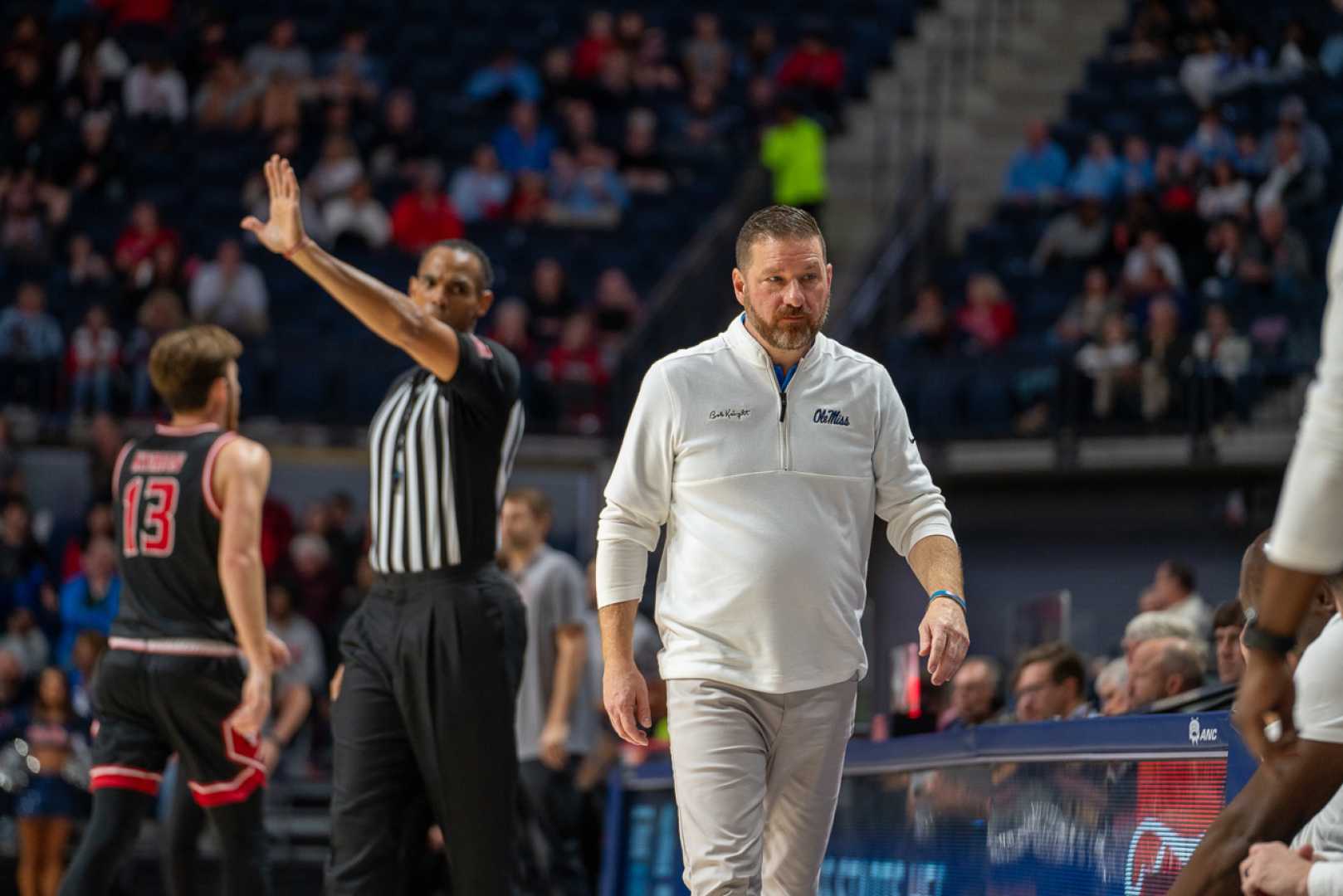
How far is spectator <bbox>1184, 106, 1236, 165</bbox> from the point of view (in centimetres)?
1435

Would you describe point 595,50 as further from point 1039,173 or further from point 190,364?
point 190,364

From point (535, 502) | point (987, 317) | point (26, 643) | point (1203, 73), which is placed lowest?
point (26, 643)

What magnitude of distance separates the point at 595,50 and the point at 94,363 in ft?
18.4

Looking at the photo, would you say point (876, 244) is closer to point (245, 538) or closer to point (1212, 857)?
point (245, 538)

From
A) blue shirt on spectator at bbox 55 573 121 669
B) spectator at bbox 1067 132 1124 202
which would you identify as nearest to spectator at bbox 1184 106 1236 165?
spectator at bbox 1067 132 1124 202

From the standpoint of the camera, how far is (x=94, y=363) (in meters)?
13.3

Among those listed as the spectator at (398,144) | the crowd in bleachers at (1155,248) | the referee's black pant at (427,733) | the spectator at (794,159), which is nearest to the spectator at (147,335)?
the spectator at (398,144)

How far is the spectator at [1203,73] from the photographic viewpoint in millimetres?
15133

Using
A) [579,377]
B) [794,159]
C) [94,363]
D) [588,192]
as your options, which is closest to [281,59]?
[588,192]

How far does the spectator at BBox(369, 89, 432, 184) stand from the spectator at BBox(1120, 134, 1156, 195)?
5.59m

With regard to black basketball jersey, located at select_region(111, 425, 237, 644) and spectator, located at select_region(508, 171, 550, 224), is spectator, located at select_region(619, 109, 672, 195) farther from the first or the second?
black basketball jersey, located at select_region(111, 425, 237, 644)

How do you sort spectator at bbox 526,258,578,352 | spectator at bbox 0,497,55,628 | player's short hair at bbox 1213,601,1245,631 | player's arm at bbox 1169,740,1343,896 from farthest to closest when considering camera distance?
1. spectator at bbox 526,258,578,352
2. spectator at bbox 0,497,55,628
3. player's short hair at bbox 1213,601,1245,631
4. player's arm at bbox 1169,740,1343,896

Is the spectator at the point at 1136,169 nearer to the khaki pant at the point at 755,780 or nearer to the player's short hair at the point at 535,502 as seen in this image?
the player's short hair at the point at 535,502

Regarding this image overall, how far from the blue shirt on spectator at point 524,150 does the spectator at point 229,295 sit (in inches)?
108
